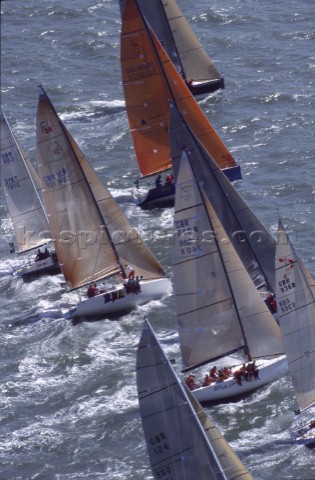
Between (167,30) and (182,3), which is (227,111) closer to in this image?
(167,30)

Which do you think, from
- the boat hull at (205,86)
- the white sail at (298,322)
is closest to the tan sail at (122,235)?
the white sail at (298,322)

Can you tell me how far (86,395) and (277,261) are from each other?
34.3 ft

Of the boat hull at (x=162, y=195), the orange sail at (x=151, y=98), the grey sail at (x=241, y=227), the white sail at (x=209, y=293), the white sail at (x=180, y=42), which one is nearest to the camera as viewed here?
the white sail at (x=209, y=293)

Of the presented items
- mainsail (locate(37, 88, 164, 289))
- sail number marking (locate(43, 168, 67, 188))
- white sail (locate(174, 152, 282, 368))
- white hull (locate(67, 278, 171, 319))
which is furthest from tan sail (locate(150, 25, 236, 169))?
white sail (locate(174, 152, 282, 368))

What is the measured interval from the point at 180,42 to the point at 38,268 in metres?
20.5

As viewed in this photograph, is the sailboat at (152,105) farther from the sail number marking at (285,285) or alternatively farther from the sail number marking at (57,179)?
the sail number marking at (285,285)

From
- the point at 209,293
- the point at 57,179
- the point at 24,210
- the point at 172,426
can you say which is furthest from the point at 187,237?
the point at 24,210

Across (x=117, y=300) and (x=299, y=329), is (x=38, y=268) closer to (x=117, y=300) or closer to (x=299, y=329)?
(x=117, y=300)

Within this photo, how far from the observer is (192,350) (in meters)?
57.1

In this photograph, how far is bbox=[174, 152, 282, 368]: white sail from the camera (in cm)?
5438

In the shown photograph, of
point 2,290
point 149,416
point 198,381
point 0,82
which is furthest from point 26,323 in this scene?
point 0,82

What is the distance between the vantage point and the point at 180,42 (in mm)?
84500

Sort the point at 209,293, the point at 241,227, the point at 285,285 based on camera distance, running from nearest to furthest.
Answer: the point at 285,285 < the point at 209,293 < the point at 241,227

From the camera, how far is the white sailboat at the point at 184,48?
83.8 metres
